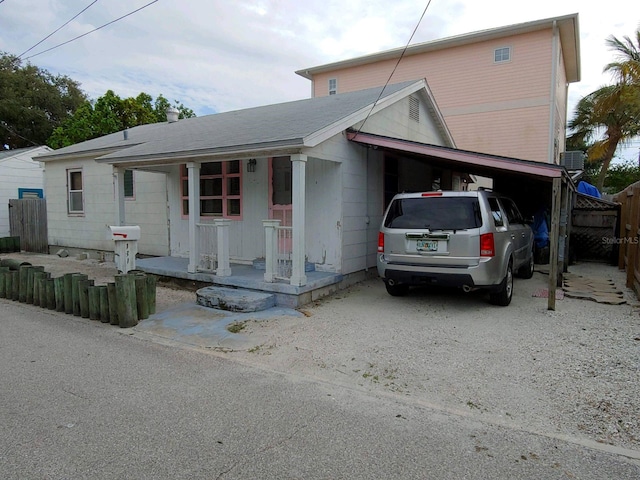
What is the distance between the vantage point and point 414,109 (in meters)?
11.2

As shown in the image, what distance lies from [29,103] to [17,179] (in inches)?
651

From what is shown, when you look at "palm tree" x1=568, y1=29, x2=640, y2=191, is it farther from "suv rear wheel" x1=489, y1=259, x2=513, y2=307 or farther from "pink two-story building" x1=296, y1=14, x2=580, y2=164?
"suv rear wheel" x1=489, y1=259, x2=513, y2=307

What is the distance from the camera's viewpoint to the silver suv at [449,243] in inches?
238

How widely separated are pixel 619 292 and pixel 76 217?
14423mm

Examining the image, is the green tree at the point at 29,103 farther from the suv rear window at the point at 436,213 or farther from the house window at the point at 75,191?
the suv rear window at the point at 436,213

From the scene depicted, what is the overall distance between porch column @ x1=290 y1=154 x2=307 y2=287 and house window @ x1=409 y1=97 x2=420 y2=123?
5379 mm

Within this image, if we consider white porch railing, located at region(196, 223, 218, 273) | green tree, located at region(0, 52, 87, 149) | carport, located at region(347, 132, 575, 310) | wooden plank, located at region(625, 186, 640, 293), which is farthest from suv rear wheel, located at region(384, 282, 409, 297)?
green tree, located at region(0, 52, 87, 149)

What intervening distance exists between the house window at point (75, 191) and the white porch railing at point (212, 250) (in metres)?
7.06

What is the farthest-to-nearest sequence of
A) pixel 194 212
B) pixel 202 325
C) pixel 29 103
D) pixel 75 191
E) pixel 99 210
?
pixel 29 103 < pixel 75 191 < pixel 99 210 < pixel 194 212 < pixel 202 325

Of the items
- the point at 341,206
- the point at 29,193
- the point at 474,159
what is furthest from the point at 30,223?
the point at 474,159

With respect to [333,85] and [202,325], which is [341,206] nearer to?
[202,325]

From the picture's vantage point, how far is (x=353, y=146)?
8.20 m

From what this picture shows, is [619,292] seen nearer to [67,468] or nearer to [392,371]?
[392,371]

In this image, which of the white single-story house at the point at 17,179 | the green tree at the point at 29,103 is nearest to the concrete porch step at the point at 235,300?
the white single-story house at the point at 17,179
